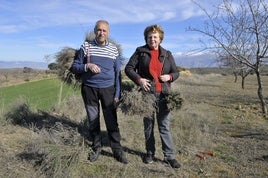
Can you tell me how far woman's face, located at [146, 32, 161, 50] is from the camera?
5.53 metres

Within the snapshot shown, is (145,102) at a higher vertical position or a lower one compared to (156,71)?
lower

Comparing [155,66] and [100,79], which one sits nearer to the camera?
[155,66]

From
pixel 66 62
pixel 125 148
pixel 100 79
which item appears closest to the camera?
pixel 100 79

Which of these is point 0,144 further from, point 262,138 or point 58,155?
A: point 262,138

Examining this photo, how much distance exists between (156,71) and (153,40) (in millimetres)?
475

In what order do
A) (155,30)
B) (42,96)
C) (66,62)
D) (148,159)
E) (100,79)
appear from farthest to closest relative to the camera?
(42,96)
(66,62)
(148,159)
(100,79)
(155,30)

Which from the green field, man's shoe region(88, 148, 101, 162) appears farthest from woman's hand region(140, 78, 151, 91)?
the green field

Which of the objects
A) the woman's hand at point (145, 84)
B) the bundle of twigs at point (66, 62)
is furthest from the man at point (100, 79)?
the bundle of twigs at point (66, 62)

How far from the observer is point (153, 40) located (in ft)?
18.2

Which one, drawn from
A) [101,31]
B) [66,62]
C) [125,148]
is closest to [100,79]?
[101,31]

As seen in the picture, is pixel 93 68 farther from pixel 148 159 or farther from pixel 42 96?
pixel 42 96

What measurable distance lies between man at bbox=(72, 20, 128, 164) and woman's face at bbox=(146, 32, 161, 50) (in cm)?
65

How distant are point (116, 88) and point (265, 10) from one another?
7504mm

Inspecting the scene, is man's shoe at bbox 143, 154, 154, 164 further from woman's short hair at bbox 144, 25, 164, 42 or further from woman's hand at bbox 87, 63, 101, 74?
woman's short hair at bbox 144, 25, 164, 42
